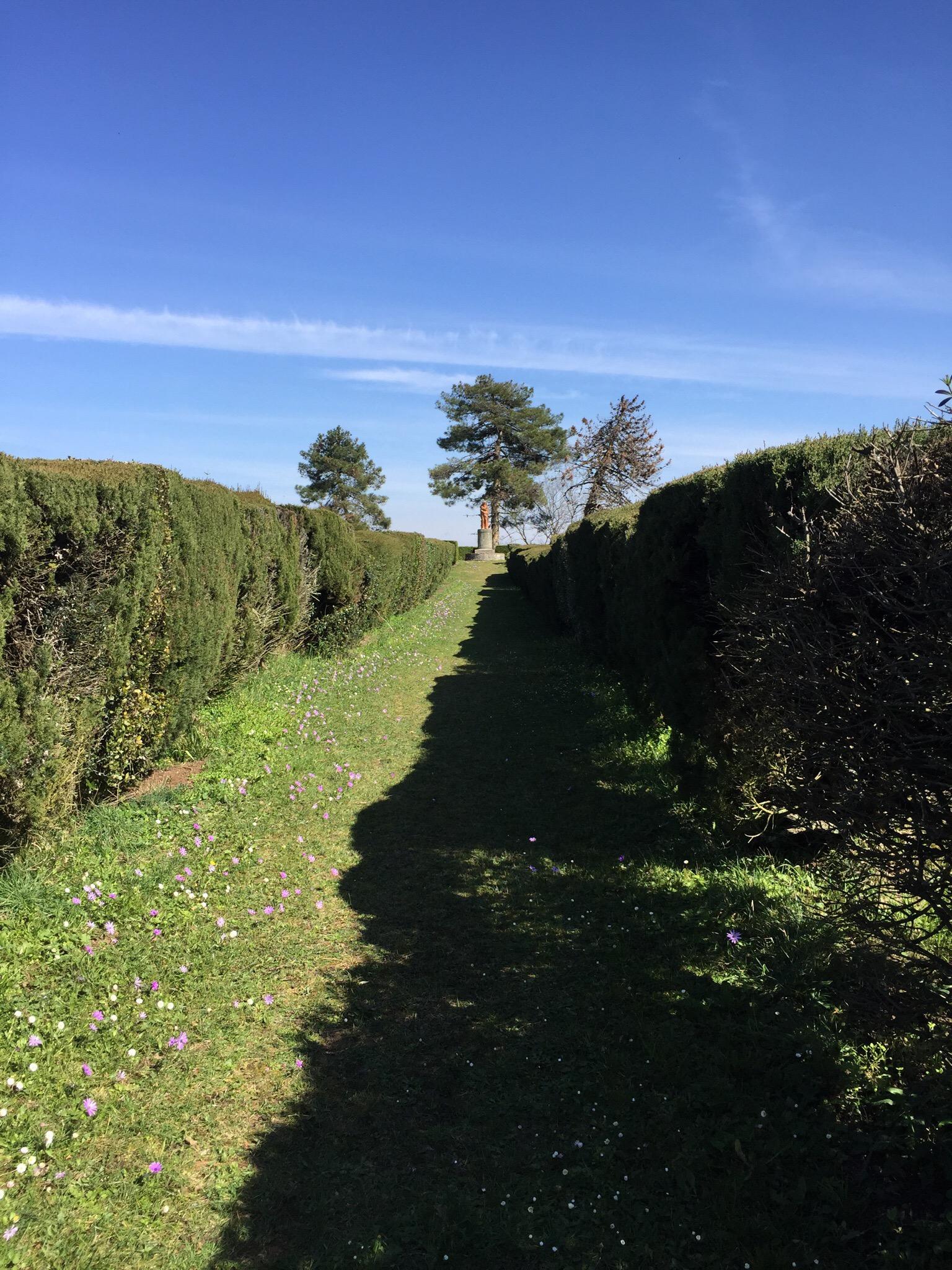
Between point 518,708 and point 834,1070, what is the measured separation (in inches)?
269

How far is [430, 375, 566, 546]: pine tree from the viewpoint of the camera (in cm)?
5191

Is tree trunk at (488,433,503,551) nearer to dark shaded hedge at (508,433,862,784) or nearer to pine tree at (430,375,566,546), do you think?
pine tree at (430,375,566,546)

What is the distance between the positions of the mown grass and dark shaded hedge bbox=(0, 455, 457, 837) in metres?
0.52

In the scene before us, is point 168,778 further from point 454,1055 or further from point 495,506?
point 495,506

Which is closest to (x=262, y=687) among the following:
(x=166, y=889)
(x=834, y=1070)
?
(x=166, y=889)

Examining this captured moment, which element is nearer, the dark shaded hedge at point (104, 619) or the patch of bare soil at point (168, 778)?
the dark shaded hedge at point (104, 619)

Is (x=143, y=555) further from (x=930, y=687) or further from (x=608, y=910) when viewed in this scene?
(x=930, y=687)

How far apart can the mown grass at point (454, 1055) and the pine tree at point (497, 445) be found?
47.8 meters

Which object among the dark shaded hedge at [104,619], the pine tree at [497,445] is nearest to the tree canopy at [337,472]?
the pine tree at [497,445]

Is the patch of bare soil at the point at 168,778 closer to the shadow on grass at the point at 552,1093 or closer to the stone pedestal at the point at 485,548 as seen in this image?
the shadow on grass at the point at 552,1093

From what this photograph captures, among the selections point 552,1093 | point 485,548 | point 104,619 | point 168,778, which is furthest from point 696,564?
point 485,548

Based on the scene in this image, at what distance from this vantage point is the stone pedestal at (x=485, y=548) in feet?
173

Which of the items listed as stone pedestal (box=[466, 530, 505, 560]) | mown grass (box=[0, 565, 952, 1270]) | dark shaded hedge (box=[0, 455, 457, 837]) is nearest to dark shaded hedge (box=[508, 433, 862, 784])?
mown grass (box=[0, 565, 952, 1270])

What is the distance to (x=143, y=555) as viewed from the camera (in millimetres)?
5191
